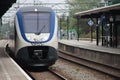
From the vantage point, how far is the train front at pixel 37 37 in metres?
19.2

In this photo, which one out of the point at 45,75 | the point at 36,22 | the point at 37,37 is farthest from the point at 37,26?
the point at 45,75

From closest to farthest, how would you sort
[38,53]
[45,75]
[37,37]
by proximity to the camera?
1. [45,75]
2. [38,53]
3. [37,37]

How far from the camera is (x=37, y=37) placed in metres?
19.4

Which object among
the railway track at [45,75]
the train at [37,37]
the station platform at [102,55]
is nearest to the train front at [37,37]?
the train at [37,37]

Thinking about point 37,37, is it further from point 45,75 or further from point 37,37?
point 45,75

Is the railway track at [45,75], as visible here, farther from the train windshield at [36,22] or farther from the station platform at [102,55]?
the station platform at [102,55]

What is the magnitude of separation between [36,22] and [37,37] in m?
0.90

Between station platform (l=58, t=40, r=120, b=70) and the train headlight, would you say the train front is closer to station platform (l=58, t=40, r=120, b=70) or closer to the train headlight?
the train headlight

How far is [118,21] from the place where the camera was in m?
32.3

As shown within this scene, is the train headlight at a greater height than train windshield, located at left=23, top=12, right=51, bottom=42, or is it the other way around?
train windshield, located at left=23, top=12, right=51, bottom=42

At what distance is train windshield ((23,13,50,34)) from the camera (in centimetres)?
1958

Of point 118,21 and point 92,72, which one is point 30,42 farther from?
point 118,21

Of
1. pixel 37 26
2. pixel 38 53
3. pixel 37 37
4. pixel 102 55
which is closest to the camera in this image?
pixel 38 53

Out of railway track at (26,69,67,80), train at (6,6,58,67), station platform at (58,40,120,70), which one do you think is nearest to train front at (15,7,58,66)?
train at (6,6,58,67)
